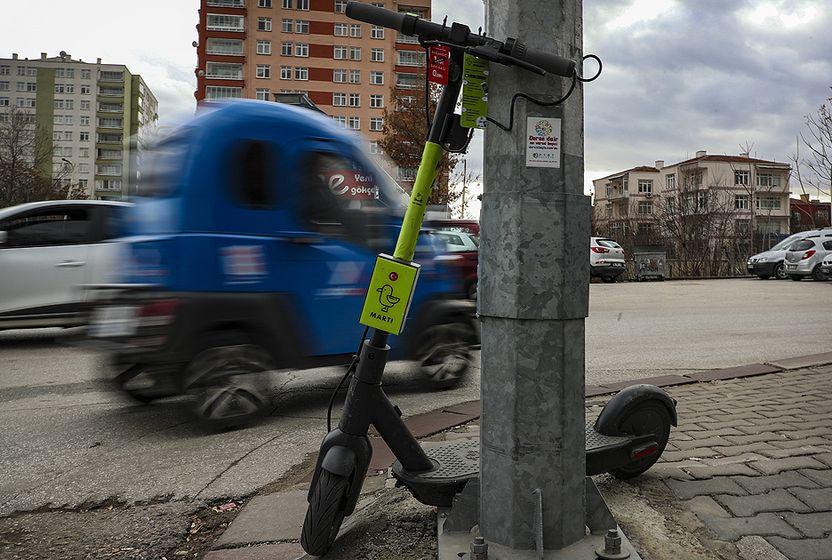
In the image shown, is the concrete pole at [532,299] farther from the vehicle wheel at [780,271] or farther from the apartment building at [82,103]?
the apartment building at [82,103]

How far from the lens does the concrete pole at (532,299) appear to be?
2254 millimetres

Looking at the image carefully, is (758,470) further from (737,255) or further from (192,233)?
(737,255)

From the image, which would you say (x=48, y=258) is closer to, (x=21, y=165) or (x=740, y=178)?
(x=21, y=165)

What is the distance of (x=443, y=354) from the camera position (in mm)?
6316

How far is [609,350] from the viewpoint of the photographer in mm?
8719

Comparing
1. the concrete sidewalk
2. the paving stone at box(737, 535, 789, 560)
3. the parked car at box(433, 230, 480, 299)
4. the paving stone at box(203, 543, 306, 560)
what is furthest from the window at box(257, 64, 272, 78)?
the paving stone at box(737, 535, 789, 560)

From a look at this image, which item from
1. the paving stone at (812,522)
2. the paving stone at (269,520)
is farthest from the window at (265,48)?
the paving stone at (812,522)

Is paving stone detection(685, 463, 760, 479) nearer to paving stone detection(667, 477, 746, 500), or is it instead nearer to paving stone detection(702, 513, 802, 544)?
paving stone detection(667, 477, 746, 500)

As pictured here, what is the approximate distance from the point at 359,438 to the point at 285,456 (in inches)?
77.3

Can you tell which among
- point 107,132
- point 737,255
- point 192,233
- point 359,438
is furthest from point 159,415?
point 107,132

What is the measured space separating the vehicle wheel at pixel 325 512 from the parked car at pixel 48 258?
7577mm

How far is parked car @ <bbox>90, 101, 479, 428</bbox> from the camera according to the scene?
15.8 ft

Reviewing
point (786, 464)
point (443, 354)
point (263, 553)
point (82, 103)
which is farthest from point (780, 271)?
point (82, 103)

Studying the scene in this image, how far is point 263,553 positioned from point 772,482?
2386mm
